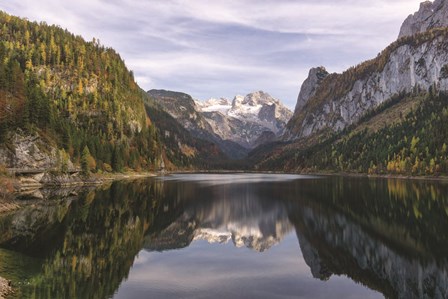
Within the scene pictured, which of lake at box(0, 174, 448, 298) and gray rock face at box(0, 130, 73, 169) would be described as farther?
gray rock face at box(0, 130, 73, 169)

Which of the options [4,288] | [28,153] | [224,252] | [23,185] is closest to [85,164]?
[28,153]

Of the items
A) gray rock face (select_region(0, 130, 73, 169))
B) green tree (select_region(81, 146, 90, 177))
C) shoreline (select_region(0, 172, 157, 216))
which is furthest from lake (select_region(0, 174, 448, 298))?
green tree (select_region(81, 146, 90, 177))

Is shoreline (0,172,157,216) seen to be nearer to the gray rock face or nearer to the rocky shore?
the gray rock face

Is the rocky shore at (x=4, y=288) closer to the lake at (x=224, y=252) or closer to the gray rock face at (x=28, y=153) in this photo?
the lake at (x=224, y=252)

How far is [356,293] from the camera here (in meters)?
28.8

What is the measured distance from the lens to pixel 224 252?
147ft

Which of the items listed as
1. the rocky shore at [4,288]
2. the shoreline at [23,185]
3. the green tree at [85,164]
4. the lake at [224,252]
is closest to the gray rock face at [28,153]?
the shoreline at [23,185]

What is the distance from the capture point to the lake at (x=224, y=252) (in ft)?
96.0

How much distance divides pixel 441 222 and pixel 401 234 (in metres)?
9.88

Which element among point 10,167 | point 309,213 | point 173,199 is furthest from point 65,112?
point 309,213

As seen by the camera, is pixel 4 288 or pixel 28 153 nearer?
pixel 4 288

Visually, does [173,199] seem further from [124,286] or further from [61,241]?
[124,286]

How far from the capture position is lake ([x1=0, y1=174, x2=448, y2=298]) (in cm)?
2927

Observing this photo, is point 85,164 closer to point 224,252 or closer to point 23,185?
point 23,185
